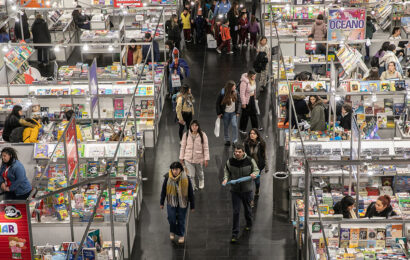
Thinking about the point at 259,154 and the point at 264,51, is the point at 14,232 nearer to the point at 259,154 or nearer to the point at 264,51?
the point at 259,154

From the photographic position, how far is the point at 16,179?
12.8 m

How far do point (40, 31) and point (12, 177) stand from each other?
10.1 metres

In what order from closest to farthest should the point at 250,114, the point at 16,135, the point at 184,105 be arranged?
the point at 16,135 < the point at 184,105 < the point at 250,114

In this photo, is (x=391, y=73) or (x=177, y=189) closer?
(x=177, y=189)

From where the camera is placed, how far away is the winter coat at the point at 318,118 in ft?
50.6

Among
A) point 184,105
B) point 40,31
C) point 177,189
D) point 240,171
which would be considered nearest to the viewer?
point 177,189

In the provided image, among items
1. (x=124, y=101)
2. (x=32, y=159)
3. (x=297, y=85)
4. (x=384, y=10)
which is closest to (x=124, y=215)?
(x=32, y=159)

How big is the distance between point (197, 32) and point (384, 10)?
5.78 meters

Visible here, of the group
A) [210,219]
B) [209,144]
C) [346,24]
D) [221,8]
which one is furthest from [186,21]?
[210,219]

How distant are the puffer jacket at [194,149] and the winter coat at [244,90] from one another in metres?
2.79

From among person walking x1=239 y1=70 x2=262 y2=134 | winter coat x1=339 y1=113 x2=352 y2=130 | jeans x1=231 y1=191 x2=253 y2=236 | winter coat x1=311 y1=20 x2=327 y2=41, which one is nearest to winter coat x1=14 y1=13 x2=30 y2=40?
winter coat x1=311 y1=20 x2=327 y2=41

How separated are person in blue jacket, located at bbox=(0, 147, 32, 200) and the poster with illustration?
30.5 feet

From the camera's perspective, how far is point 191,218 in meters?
13.8

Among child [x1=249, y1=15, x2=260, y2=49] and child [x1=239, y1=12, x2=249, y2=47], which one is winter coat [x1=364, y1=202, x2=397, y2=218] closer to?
child [x1=249, y1=15, x2=260, y2=49]
